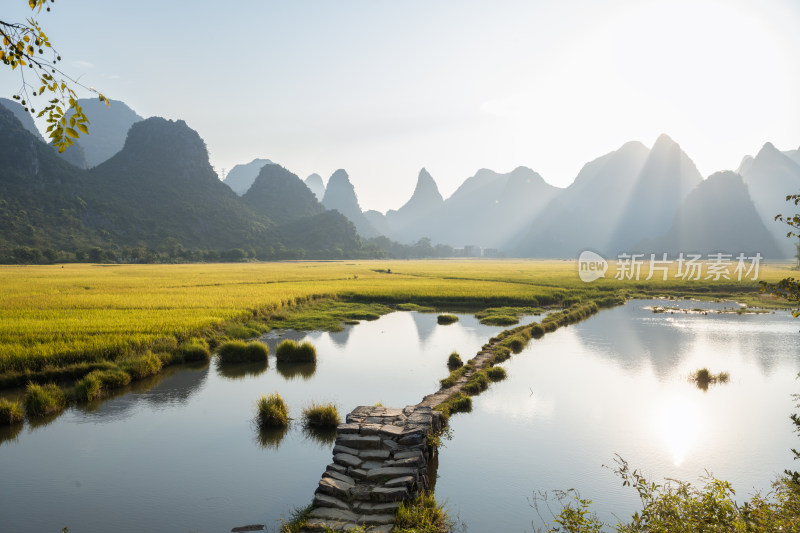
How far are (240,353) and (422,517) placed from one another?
42.8 ft

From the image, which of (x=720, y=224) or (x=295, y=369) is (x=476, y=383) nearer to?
(x=295, y=369)

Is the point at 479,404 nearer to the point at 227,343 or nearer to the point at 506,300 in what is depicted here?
the point at 227,343

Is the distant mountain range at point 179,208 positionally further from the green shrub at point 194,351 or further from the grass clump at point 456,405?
the grass clump at point 456,405

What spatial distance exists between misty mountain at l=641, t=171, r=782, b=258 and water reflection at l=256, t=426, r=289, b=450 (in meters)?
165

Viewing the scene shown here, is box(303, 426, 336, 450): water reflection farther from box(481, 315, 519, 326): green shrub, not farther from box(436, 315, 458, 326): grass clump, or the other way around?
box(481, 315, 519, 326): green shrub

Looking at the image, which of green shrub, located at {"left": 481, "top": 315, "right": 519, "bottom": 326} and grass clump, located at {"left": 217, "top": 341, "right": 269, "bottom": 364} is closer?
grass clump, located at {"left": 217, "top": 341, "right": 269, "bottom": 364}

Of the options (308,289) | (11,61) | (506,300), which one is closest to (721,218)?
(506,300)

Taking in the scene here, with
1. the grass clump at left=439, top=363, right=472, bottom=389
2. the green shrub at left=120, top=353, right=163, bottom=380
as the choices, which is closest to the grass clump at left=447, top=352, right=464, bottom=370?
→ the grass clump at left=439, top=363, right=472, bottom=389

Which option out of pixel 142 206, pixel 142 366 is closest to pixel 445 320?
pixel 142 366

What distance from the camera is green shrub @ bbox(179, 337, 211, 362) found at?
55.5 ft

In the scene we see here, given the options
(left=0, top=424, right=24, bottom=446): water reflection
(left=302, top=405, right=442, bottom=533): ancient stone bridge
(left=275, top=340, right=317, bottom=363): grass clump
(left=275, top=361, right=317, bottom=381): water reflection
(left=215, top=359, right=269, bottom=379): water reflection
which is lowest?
(left=0, top=424, right=24, bottom=446): water reflection

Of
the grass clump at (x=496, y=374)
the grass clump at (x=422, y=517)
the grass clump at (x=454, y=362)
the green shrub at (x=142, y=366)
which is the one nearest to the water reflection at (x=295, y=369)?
the green shrub at (x=142, y=366)

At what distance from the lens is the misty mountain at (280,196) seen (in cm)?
16400

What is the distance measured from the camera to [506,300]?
3547cm
